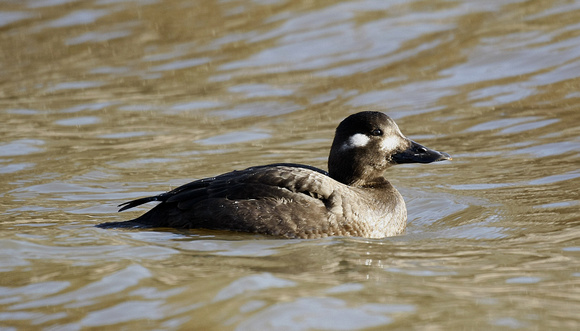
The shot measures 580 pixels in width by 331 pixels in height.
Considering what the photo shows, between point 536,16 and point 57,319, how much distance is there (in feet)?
31.9

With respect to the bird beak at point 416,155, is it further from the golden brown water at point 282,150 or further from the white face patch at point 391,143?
the golden brown water at point 282,150

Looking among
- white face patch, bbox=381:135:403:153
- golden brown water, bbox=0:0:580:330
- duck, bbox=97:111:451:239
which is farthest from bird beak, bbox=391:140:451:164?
golden brown water, bbox=0:0:580:330

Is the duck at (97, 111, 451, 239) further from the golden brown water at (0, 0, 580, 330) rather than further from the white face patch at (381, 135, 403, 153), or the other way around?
the golden brown water at (0, 0, 580, 330)

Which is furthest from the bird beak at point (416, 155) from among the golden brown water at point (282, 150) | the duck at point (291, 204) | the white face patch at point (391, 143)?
the golden brown water at point (282, 150)

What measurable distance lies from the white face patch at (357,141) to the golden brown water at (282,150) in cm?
80

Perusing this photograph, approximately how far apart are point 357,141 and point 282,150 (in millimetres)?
2631

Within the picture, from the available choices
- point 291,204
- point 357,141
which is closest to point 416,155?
point 357,141

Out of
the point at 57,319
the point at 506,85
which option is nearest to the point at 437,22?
the point at 506,85

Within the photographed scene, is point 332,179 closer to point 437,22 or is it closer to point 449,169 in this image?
point 449,169

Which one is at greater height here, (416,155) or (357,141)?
(357,141)

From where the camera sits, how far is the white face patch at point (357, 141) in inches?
273

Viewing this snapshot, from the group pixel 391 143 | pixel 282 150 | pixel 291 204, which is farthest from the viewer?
pixel 282 150

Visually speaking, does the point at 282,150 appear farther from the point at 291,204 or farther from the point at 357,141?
the point at 291,204

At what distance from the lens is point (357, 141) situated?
695 centimetres
